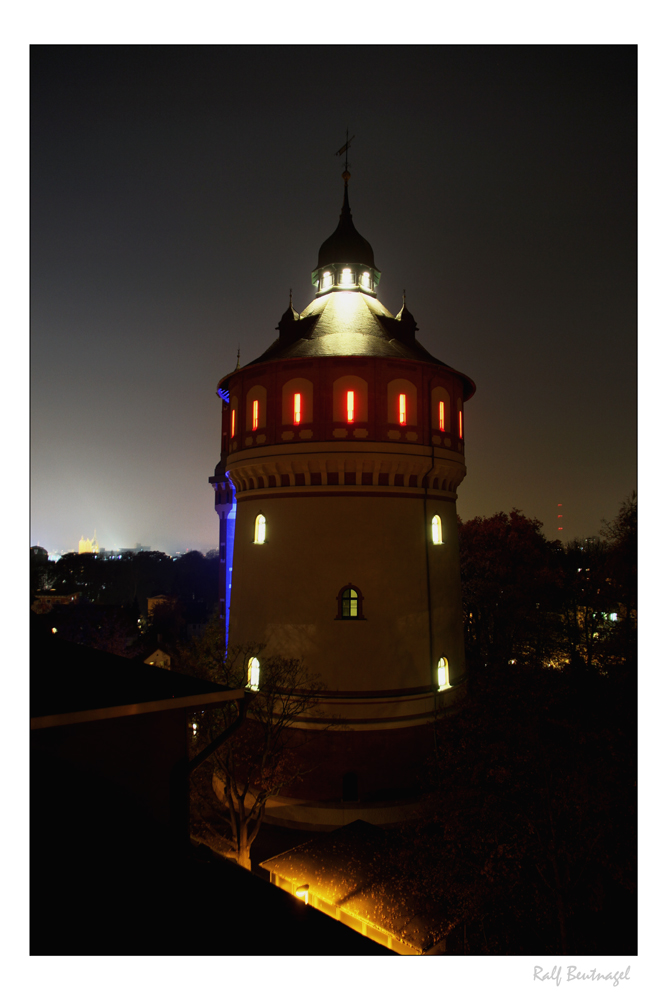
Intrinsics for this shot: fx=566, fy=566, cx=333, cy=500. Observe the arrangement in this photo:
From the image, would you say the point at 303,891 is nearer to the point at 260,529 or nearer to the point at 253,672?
the point at 253,672

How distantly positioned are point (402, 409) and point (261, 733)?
37.1ft

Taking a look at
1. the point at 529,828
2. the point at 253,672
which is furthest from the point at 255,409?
the point at 529,828

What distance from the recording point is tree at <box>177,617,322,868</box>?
51.5 ft

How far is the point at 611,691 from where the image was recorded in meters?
22.8

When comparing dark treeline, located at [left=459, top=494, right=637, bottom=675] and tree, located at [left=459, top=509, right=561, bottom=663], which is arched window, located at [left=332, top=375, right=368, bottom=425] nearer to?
dark treeline, located at [left=459, top=494, right=637, bottom=675]

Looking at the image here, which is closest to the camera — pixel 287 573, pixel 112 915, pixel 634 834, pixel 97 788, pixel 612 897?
pixel 112 915

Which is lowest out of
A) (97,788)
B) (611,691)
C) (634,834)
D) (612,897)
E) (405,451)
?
Result: (612,897)

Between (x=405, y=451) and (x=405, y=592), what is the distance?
15.1 ft

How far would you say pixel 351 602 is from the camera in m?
18.2

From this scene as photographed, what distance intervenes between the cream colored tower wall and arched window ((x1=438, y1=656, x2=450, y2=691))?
318 mm

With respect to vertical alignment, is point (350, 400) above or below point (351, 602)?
above

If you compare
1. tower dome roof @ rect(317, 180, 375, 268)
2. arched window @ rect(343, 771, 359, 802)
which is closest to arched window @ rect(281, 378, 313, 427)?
tower dome roof @ rect(317, 180, 375, 268)

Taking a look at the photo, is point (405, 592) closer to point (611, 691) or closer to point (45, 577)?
point (611, 691)

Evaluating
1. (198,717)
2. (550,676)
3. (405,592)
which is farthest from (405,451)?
(198,717)
